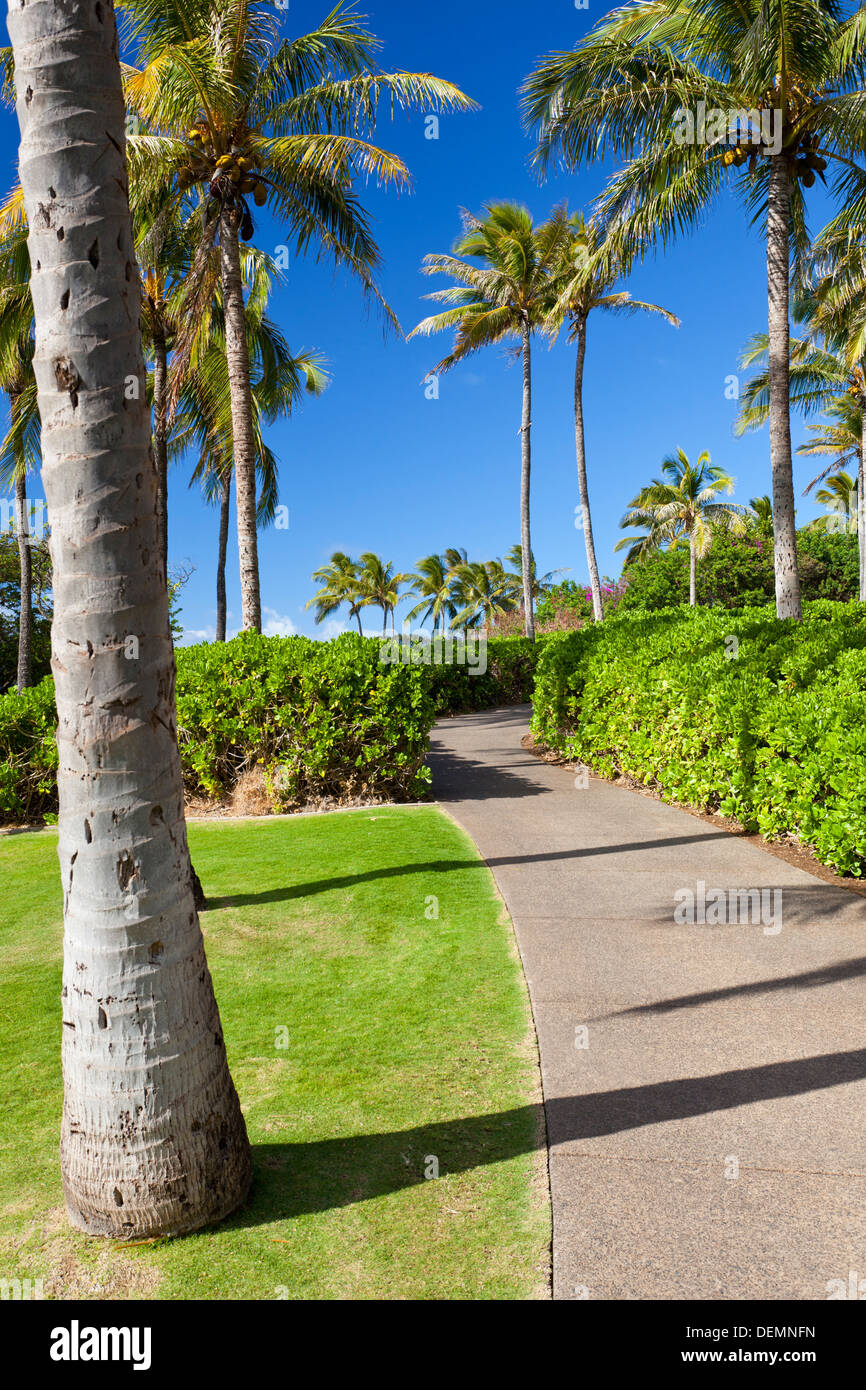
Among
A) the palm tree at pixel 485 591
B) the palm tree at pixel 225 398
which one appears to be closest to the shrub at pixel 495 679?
the palm tree at pixel 225 398

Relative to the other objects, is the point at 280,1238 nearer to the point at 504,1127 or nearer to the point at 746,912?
the point at 504,1127

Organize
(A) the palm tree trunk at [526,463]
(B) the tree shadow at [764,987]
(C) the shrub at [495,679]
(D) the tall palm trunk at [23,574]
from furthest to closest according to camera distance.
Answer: (A) the palm tree trunk at [526,463] → (C) the shrub at [495,679] → (D) the tall palm trunk at [23,574] → (B) the tree shadow at [764,987]

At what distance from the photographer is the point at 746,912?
6.67 meters

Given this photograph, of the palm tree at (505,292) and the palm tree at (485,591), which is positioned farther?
the palm tree at (485,591)

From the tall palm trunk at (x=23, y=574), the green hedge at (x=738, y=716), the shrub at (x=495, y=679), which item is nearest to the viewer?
the green hedge at (x=738, y=716)

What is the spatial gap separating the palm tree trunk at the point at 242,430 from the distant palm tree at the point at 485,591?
53.0m

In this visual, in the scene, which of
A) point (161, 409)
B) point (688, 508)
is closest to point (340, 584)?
point (688, 508)

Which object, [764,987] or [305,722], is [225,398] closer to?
[305,722]

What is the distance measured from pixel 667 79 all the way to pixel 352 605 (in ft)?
194

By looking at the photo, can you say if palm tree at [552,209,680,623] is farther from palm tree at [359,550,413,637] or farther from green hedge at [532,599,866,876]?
palm tree at [359,550,413,637]

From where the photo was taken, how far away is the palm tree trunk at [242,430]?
46.5 feet

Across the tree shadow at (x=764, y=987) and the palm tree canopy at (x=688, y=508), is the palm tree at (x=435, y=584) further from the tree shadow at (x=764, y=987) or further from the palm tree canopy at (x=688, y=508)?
the tree shadow at (x=764, y=987)
